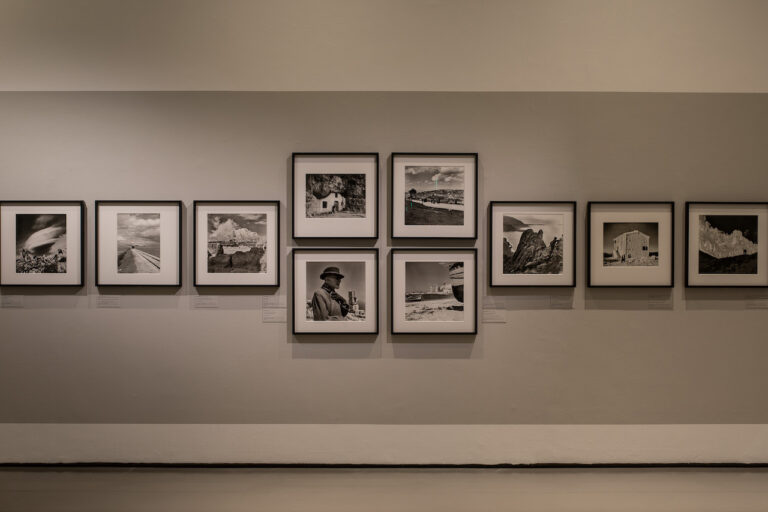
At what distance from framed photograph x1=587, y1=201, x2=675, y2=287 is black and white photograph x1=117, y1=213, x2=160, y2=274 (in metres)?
3.61

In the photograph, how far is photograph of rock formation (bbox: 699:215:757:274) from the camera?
4.18 meters

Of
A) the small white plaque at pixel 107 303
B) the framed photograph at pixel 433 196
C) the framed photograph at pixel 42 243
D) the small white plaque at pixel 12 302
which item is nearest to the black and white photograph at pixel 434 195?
the framed photograph at pixel 433 196

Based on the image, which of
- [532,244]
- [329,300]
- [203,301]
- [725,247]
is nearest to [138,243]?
[203,301]

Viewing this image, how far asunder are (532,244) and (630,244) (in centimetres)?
82

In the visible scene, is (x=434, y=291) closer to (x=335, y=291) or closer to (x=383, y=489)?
(x=335, y=291)

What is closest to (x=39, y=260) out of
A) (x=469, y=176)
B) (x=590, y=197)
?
(x=469, y=176)

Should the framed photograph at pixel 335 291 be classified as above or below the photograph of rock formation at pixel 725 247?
below

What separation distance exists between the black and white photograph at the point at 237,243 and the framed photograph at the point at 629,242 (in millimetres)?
2732

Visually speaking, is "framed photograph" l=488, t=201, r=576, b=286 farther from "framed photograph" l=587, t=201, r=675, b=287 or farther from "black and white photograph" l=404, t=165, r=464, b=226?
"black and white photograph" l=404, t=165, r=464, b=226

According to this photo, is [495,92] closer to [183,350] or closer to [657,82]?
[657,82]

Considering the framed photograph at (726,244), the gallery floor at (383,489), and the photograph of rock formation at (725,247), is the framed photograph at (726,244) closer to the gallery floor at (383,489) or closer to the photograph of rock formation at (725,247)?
the photograph of rock formation at (725,247)

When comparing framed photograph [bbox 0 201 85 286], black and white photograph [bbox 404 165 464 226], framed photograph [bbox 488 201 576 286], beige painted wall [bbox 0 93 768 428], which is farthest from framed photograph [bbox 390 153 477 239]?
framed photograph [bbox 0 201 85 286]

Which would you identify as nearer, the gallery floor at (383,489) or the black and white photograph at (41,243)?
the gallery floor at (383,489)

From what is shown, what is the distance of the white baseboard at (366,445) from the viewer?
13.7 ft
